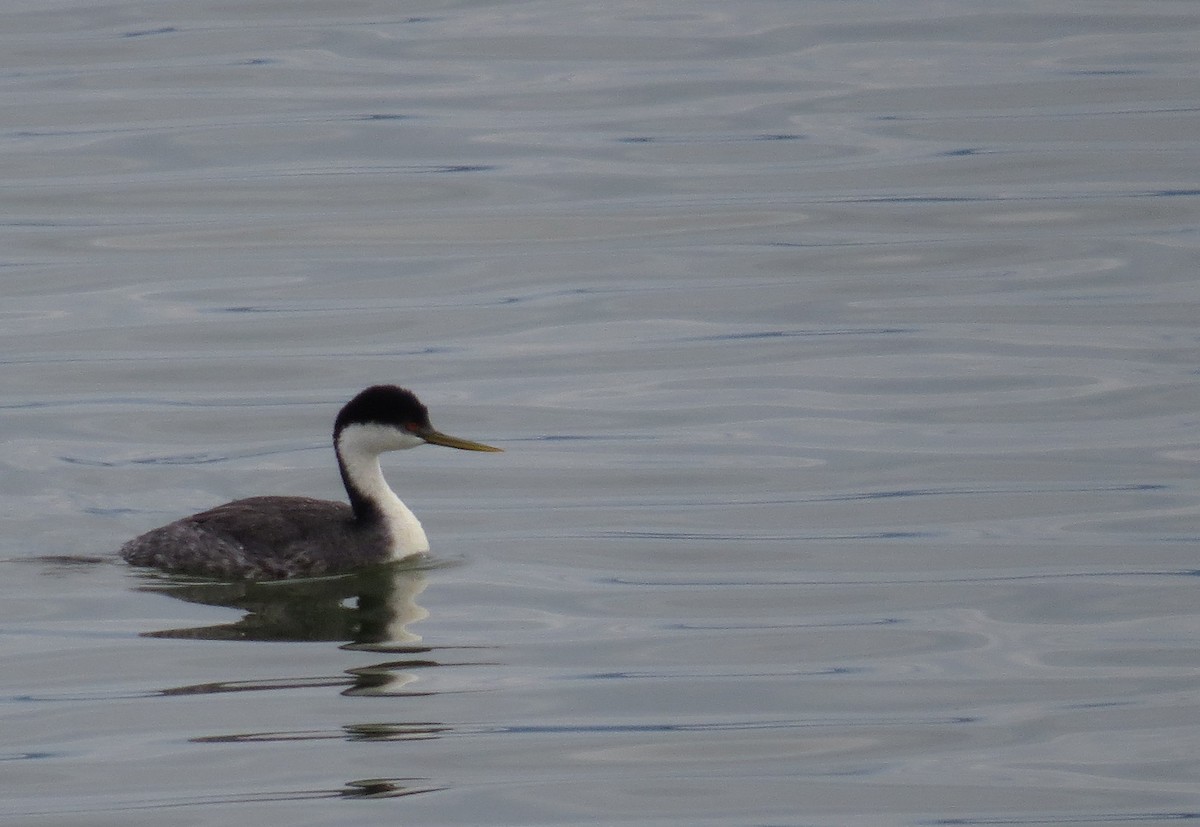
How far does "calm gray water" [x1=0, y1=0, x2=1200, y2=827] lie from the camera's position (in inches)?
358

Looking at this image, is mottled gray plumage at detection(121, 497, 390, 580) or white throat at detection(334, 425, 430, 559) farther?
white throat at detection(334, 425, 430, 559)

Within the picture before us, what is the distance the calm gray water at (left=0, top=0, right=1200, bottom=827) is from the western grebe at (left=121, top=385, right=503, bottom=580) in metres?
0.17

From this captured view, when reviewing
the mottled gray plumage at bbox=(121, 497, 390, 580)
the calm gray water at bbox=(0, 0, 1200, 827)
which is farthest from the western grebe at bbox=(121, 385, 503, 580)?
the calm gray water at bbox=(0, 0, 1200, 827)

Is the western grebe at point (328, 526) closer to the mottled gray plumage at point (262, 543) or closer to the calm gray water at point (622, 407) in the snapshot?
the mottled gray plumage at point (262, 543)

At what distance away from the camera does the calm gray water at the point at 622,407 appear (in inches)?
358

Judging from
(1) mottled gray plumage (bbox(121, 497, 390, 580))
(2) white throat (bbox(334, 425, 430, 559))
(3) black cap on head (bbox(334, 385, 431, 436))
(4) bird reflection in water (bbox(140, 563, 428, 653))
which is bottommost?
(4) bird reflection in water (bbox(140, 563, 428, 653))

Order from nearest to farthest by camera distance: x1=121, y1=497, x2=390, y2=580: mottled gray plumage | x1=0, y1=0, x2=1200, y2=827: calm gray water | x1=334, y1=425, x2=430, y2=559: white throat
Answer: x1=0, y1=0, x2=1200, y2=827: calm gray water → x1=121, y1=497, x2=390, y2=580: mottled gray plumage → x1=334, y1=425, x2=430, y2=559: white throat

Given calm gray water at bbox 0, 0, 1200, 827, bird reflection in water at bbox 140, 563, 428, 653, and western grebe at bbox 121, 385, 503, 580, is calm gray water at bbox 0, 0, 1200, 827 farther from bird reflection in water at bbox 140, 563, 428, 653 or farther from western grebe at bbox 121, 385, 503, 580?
western grebe at bbox 121, 385, 503, 580

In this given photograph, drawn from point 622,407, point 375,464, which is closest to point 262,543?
point 375,464

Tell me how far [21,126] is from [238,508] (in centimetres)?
1391

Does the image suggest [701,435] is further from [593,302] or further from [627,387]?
[593,302]

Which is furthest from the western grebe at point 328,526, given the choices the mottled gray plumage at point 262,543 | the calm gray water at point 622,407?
the calm gray water at point 622,407

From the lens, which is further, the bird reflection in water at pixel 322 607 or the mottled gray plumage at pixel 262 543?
the mottled gray plumage at pixel 262 543

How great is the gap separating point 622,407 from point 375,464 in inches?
127
